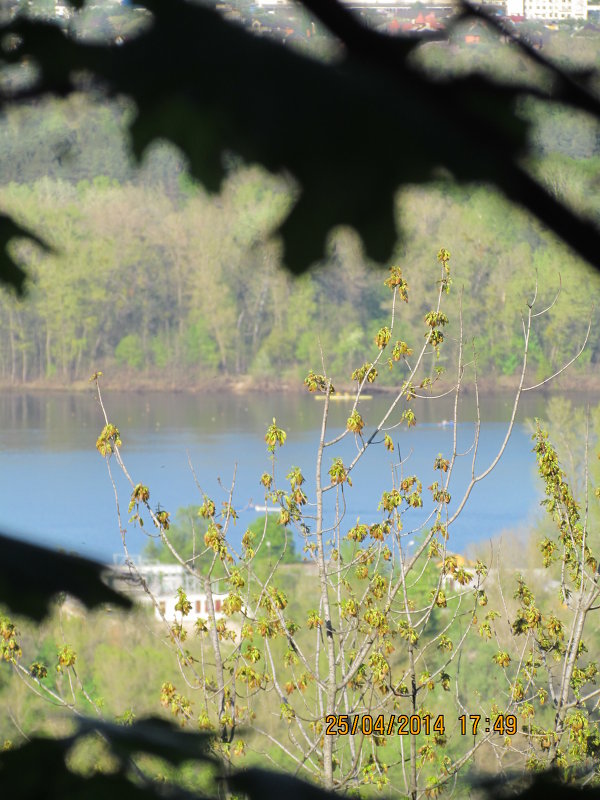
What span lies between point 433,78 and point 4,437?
60.2 feet

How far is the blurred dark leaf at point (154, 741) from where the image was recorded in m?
0.52

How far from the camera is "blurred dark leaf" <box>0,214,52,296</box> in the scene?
1002mm

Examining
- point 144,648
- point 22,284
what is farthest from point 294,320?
point 22,284

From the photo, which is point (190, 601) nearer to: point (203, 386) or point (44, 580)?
point (44, 580)

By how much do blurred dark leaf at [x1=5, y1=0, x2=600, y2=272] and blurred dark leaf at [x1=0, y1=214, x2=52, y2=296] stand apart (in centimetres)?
60

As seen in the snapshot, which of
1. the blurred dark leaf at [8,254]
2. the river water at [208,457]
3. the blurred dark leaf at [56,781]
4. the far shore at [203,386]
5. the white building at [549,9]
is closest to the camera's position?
the blurred dark leaf at [56,781]

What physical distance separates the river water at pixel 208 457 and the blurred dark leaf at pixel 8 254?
9.33m

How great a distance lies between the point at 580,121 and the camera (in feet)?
1.39

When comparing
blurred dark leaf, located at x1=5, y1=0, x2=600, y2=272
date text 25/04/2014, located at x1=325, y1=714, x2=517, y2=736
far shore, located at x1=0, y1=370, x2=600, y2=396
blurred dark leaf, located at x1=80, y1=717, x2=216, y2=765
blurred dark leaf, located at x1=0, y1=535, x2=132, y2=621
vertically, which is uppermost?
blurred dark leaf, located at x1=5, y1=0, x2=600, y2=272

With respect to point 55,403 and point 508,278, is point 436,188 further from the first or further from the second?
point 55,403

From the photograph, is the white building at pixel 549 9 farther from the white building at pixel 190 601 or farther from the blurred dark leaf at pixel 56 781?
the white building at pixel 190 601

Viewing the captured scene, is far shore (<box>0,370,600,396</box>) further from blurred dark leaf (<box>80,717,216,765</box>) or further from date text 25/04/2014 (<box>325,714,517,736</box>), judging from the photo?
blurred dark leaf (<box>80,717,216,765</box>)
